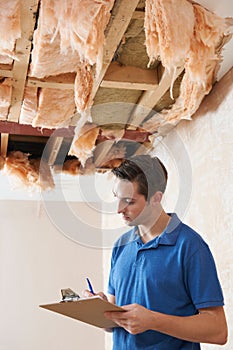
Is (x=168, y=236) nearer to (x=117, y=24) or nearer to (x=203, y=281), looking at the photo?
(x=203, y=281)

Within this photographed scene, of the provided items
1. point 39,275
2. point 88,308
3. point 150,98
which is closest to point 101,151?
point 150,98

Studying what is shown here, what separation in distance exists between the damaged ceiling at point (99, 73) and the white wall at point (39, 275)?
5.82 feet

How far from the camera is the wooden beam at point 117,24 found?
153cm

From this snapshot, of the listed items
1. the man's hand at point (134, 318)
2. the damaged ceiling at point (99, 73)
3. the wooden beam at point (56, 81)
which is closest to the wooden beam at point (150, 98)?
the damaged ceiling at point (99, 73)

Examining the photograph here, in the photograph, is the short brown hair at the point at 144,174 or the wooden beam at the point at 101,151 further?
the wooden beam at the point at 101,151

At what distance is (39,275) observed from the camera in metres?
4.84

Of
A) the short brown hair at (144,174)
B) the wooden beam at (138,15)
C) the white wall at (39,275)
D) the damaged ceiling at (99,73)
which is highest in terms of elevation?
the wooden beam at (138,15)

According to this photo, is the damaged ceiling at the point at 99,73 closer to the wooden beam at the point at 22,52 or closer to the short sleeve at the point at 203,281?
the wooden beam at the point at 22,52

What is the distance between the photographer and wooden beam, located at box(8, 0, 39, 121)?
4.96 feet

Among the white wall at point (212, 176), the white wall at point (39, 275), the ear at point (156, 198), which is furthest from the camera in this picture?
the white wall at point (39, 275)

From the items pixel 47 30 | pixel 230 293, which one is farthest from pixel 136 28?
pixel 230 293

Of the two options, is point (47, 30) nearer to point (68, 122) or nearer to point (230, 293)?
point (68, 122)

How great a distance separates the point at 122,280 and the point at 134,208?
28 centimetres

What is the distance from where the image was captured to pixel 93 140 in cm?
273
